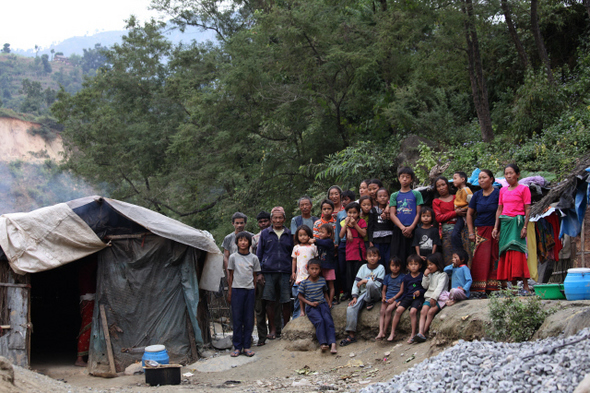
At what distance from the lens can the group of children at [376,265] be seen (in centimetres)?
638

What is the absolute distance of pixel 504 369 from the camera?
4070 millimetres

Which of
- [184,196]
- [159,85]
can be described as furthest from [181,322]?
[159,85]

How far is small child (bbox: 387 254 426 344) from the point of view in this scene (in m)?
6.42

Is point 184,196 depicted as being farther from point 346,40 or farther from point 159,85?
point 346,40

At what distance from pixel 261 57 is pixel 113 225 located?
30.0 ft

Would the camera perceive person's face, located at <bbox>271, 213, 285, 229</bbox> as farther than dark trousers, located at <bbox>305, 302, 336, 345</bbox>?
Yes

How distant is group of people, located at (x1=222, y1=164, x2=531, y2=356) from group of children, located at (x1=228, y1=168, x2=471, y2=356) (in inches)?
0.5

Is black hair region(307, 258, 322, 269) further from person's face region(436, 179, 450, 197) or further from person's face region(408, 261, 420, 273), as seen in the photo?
person's face region(436, 179, 450, 197)

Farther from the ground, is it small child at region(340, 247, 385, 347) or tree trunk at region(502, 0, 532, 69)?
tree trunk at region(502, 0, 532, 69)

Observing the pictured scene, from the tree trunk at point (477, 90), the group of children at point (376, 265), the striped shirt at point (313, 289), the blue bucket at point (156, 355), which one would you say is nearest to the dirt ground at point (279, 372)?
the group of children at point (376, 265)

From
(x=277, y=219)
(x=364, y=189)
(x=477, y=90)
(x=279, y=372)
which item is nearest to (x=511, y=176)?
(x=364, y=189)

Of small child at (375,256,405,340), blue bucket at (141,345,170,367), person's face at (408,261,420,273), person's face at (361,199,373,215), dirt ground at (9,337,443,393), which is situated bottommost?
dirt ground at (9,337,443,393)

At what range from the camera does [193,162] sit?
17.8 m

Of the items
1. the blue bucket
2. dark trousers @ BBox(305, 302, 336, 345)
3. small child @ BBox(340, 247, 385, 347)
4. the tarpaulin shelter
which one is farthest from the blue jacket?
the blue bucket
